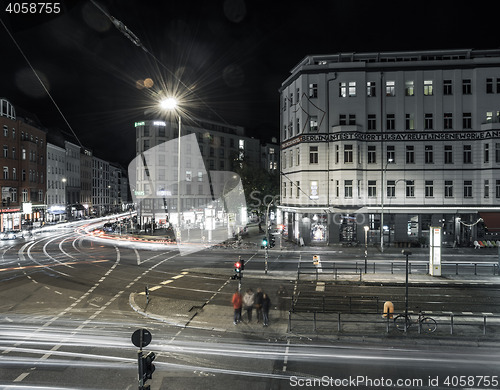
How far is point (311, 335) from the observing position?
15.1 metres

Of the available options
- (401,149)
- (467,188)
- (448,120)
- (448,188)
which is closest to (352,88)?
(401,149)

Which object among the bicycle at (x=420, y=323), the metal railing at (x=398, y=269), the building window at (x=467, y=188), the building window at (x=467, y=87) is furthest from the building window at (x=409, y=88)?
the bicycle at (x=420, y=323)

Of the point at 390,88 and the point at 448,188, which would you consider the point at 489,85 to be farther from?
the point at 448,188

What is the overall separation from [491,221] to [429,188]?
703cm

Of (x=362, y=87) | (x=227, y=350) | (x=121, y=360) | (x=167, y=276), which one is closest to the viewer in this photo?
(x=121, y=360)

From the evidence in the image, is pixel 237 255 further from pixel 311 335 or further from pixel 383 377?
pixel 383 377


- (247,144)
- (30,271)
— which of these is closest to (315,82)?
(30,271)

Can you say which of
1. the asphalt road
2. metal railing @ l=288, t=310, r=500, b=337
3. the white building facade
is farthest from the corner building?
the white building facade

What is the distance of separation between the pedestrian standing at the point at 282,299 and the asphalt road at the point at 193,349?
636 mm

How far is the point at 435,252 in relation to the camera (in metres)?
26.2

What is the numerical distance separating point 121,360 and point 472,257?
34.4 meters

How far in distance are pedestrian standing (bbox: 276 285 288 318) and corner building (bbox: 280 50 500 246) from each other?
2143 cm

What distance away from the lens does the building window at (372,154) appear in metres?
43.8

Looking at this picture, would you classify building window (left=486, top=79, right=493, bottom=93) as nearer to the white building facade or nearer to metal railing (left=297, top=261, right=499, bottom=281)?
metal railing (left=297, top=261, right=499, bottom=281)
